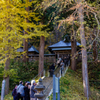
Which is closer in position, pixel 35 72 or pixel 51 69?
pixel 51 69

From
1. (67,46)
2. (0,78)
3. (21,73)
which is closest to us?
(0,78)

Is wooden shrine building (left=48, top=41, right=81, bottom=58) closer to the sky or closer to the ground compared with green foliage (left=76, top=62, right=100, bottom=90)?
closer to the sky

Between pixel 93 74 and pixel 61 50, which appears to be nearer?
pixel 93 74

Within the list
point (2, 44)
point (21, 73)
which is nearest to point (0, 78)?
point (21, 73)

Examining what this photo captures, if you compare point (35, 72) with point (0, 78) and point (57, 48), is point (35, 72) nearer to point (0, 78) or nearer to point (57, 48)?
point (0, 78)

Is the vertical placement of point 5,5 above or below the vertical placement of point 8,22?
above

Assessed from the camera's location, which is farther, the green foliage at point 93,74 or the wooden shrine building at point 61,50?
the wooden shrine building at point 61,50

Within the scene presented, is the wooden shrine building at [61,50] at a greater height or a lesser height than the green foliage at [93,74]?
greater

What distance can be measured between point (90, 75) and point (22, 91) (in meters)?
12.8

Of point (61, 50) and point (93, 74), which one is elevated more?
point (61, 50)

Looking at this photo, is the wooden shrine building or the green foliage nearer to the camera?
the green foliage

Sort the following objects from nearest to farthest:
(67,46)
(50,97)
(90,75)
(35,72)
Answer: (50,97), (35,72), (90,75), (67,46)

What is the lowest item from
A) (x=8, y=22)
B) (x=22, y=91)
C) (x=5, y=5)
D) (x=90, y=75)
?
(x=90, y=75)

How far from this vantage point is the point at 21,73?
15008 mm
